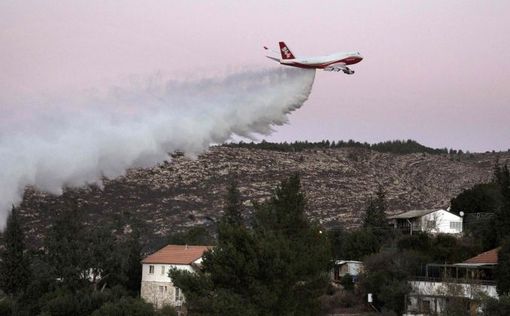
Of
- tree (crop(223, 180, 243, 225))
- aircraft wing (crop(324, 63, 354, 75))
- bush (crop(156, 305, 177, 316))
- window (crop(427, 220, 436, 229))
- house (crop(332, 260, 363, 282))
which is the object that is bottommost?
bush (crop(156, 305, 177, 316))

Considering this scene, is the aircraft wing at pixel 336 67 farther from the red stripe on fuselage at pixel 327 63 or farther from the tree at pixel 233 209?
the tree at pixel 233 209

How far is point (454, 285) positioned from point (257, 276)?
1077cm

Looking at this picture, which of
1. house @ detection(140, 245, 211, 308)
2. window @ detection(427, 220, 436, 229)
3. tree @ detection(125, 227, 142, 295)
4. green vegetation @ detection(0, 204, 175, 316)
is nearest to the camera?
green vegetation @ detection(0, 204, 175, 316)

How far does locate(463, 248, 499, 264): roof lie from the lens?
185 ft

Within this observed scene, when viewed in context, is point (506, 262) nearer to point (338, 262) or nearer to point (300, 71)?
point (300, 71)

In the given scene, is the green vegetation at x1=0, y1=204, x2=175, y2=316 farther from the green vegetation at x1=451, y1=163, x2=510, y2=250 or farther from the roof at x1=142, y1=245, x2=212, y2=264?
the green vegetation at x1=451, y1=163, x2=510, y2=250

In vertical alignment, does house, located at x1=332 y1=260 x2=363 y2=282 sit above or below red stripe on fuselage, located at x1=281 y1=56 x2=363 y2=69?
below

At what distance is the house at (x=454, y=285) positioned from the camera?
5042 centimetres

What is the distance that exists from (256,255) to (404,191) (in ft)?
313

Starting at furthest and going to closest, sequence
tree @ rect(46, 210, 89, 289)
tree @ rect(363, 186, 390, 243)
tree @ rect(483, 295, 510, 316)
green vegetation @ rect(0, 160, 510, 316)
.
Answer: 1. tree @ rect(363, 186, 390, 243)
2. tree @ rect(46, 210, 89, 289)
3. green vegetation @ rect(0, 160, 510, 316)
4. tree @ rect(483, 295, 510, 316)

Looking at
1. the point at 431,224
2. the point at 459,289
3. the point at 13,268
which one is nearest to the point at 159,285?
the point at 13,268

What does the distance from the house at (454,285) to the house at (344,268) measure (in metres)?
11.7

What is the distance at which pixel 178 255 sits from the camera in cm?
7144

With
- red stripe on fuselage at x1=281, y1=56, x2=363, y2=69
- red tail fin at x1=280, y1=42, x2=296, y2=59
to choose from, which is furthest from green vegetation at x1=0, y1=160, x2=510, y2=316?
red tail fin at x1=280, y1=42, x2=296, y2=59
